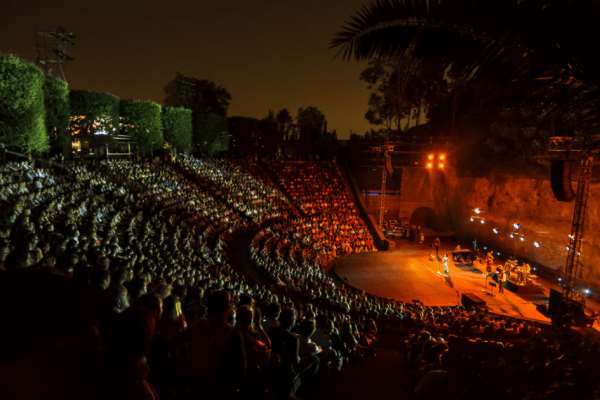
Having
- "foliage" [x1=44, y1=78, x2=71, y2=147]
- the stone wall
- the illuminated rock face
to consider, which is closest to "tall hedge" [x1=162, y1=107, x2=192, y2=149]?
"foliage" [x1=44, y1=78, x2=71, y2=147]

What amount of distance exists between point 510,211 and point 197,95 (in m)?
39.8

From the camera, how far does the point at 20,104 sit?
701 inches

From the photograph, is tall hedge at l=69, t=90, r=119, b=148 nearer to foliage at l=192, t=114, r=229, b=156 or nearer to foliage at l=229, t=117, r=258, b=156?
foliage at l=192, t=114, r=229, b=156

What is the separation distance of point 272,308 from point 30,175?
560 inches

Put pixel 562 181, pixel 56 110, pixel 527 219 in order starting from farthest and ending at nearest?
pixel 527 219 < pixel 56 110 < pixel 562 181

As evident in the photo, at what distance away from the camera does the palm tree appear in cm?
208

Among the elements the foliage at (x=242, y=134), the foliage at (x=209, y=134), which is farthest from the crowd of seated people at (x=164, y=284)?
the foliage at (x=242, y=134)

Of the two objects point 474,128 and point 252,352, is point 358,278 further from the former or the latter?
point 474,128

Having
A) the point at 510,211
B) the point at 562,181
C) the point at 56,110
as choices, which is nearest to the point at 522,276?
the point at 562,181

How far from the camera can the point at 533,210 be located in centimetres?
2208

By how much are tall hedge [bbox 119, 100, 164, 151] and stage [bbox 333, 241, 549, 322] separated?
1933 cm

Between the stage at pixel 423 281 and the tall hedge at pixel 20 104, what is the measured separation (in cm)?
1738

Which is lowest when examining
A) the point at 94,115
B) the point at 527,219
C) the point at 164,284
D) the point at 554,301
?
the point at 554,301

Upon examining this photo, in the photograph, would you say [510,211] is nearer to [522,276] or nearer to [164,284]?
[522,276]
